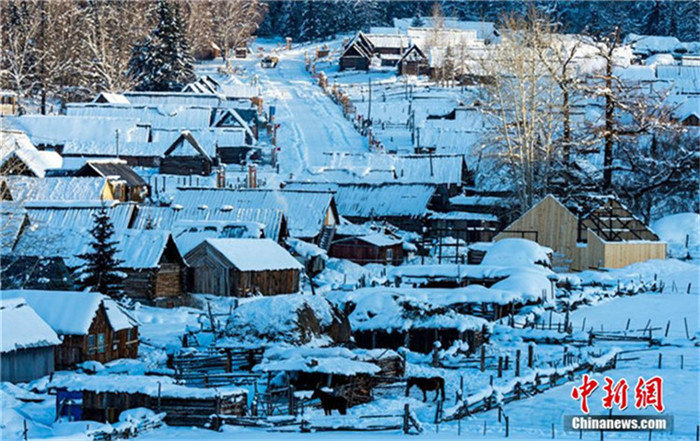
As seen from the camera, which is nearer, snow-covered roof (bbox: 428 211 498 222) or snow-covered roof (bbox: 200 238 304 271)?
snow-covered roof (bbox: 200 238 304 271)

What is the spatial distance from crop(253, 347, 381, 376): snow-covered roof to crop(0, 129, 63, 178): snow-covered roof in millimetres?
30543

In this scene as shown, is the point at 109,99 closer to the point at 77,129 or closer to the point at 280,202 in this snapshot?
the point at 77,129

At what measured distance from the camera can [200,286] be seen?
3984 cm

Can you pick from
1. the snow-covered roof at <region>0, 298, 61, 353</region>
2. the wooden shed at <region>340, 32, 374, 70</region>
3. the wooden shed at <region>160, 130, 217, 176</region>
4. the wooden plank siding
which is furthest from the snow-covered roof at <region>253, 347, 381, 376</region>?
the wooden shed at <region>340, 32, 374, 70</region>

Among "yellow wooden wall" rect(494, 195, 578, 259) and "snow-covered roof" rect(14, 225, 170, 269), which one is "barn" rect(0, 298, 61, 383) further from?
"yellow wooden wall" rect(494, 195, 578, 259)

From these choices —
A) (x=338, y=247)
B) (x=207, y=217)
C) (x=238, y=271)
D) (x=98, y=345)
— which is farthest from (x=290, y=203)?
(x=98, y=345)

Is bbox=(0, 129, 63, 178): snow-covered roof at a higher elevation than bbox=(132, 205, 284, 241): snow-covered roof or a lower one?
higher

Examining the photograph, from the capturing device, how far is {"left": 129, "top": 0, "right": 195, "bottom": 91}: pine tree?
87125 mm

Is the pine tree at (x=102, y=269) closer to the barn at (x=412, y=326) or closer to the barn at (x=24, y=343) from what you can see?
the barn at (x=24, y=343)

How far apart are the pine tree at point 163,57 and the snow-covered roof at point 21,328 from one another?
199ft

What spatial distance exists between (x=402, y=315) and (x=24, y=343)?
30.2ft

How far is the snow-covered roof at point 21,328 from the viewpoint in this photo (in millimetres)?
26375

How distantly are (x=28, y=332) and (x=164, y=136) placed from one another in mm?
41586

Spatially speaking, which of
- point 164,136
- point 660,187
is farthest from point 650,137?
point 164,136
